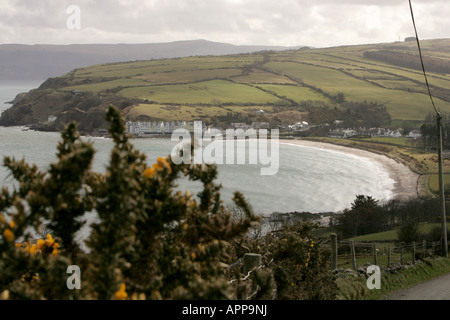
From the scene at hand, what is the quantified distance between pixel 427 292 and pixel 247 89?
12159 centimetres

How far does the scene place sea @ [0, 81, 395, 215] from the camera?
161 ft

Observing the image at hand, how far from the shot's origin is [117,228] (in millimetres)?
3092

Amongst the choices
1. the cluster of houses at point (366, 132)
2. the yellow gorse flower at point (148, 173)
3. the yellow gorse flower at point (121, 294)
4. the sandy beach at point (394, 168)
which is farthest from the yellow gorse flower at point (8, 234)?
the cluster of houses at point (366, 132)

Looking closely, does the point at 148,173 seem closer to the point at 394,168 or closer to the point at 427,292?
the point at 427,292

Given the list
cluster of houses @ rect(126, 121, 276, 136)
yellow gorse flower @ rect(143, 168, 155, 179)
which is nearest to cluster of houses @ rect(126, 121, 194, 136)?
cluster of houses @ rect(126, 121, 276, 136)

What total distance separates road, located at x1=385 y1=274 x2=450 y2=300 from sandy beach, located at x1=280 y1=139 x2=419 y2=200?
4103cm

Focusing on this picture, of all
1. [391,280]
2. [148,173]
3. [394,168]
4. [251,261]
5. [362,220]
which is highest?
[394,168]

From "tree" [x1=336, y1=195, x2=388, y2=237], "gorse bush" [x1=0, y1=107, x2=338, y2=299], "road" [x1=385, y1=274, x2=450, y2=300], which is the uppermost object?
"gorse bush" [x1=0, y1=107, x2=338, y2=299]

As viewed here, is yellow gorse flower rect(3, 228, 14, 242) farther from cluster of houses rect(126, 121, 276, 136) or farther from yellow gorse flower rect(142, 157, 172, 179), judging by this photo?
cluster of houses rect(126, 121, 276, 136)

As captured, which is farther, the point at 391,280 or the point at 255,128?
the point at 255,128

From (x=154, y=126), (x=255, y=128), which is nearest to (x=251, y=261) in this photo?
(x=154, y=126)

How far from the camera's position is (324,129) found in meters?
113

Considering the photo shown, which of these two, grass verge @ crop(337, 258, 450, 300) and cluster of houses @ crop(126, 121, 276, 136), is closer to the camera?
grass verge @ crop(337, 258, 450, 300)

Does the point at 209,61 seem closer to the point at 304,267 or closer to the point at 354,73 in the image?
the point at 354,73
